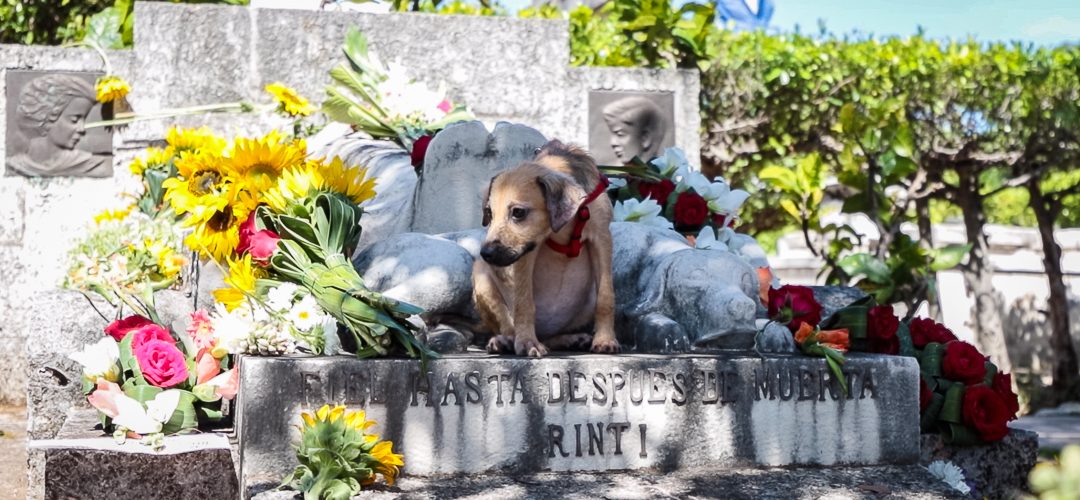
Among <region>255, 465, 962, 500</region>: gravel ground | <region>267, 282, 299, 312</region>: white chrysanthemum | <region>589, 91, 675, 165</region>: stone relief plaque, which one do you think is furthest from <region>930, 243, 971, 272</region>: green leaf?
<region>267, 282, 299, 312</region>: white chrysanthemum

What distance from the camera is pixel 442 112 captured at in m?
5.64

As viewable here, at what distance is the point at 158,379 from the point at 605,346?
4.53 feet

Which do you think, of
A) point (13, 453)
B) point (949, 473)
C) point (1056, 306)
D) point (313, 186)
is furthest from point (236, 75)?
point (1056, 306)

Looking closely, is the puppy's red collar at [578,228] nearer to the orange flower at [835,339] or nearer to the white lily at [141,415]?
the orange flower at [835,339]

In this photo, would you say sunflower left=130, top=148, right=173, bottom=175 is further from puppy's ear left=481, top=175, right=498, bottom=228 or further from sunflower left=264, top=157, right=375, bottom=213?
puppy's ear left=481, top=175, right=498, bottom=228

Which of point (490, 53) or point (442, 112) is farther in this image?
point (490, 53)

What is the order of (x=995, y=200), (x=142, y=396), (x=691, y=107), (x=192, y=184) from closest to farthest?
(x=142, y=396), (x=192, y=184), (x=691, y=107), (x=995, y=200)

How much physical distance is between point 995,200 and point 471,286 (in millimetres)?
25509

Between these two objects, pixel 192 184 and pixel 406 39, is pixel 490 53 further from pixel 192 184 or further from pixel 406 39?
pixel 192 184

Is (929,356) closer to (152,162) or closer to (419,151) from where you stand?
(419,151)

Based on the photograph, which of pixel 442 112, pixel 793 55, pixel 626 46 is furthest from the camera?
pixel 793 55

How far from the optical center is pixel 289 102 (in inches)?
227

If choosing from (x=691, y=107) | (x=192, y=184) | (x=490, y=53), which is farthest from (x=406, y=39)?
(x=192, y=184)

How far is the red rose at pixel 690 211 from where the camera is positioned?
4826 millimetres
